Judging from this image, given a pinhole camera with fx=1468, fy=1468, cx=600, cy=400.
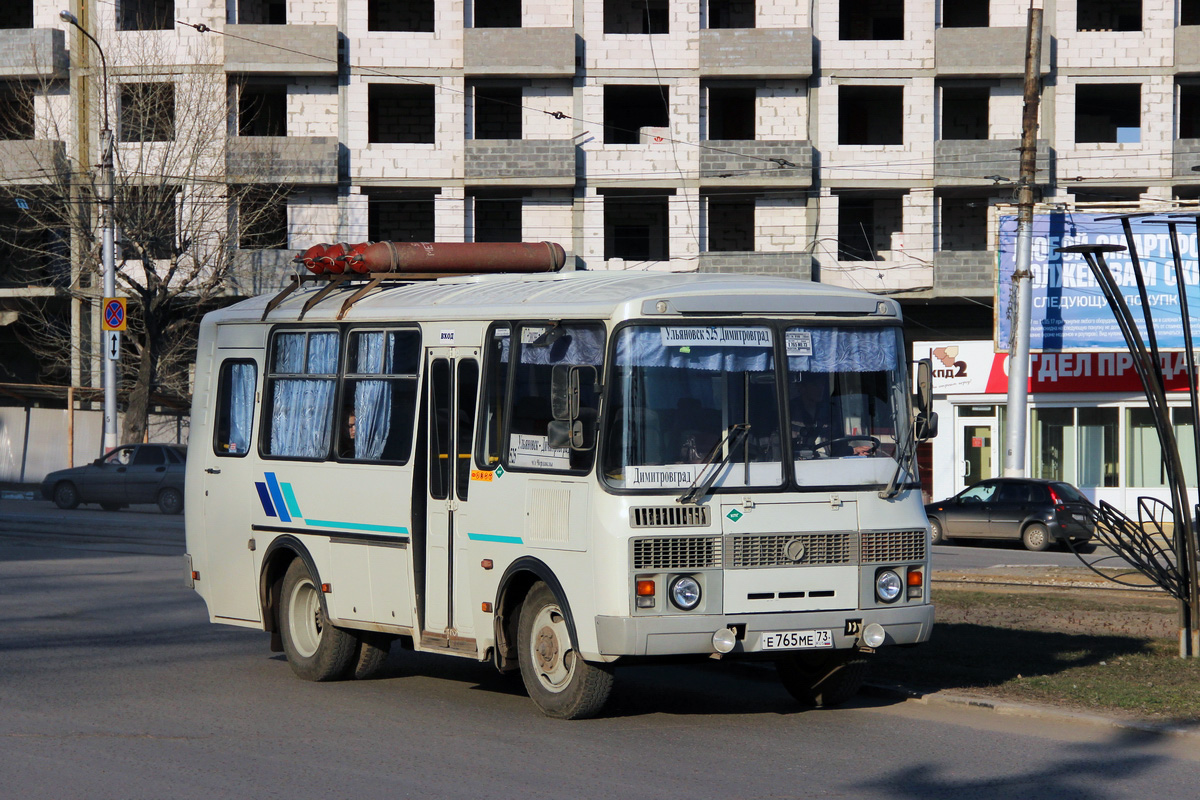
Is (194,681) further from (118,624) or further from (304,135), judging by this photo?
(304,135)

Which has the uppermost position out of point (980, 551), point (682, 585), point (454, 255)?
point (454, 255)

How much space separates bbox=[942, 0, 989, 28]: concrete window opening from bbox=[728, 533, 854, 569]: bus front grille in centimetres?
3865

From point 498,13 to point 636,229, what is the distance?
804cm

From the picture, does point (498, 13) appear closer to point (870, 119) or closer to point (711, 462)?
point (870, 119)

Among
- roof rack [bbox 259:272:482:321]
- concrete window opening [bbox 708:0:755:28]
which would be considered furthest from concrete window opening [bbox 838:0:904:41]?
roof rack [bbox 259:272:482:321]

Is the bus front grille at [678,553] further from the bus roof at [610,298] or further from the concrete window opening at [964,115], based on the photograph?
the concrete window opening at [964,115]

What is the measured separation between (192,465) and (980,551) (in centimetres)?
1901

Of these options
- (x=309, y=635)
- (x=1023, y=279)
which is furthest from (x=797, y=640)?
(x=1023, y=279)

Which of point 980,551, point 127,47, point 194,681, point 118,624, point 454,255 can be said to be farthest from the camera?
point 127,47

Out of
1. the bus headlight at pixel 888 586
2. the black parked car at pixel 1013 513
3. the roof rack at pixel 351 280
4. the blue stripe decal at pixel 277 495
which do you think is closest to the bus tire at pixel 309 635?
the blue stripe decal at pixel 277 495

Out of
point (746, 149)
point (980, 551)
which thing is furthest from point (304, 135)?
point (980, 551)

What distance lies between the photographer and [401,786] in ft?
23.4

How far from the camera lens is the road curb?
8359 millimetres

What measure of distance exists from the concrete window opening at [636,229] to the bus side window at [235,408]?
31.9 meters
